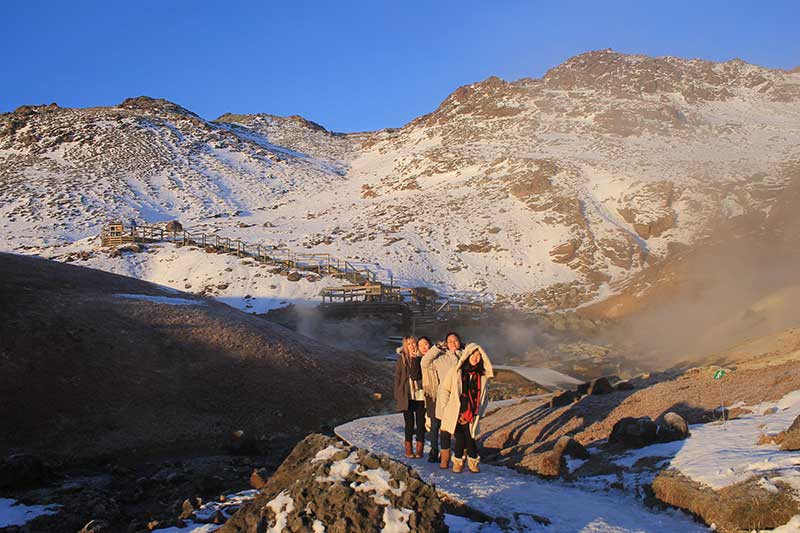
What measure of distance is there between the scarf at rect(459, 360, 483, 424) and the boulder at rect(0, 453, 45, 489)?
268 inches

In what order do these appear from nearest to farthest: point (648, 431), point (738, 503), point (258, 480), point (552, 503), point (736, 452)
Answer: point (738, 503) → point (552, 503) → point (736, 452) → point (648, 431) → point (258, 480)

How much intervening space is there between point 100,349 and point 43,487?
524cm

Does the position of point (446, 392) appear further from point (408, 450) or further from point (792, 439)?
point (792, 439)

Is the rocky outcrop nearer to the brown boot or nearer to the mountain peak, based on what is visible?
the brown boot

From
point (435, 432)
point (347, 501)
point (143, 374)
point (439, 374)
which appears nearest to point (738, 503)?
point (347, 501)

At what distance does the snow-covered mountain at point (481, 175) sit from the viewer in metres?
42.5

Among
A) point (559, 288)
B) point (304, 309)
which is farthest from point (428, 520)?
point (559, 288)

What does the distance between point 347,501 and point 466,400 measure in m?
3.59

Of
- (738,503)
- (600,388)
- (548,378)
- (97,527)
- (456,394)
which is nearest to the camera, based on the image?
(738,503)

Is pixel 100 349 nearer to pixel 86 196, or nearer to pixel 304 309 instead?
pixel 304 309

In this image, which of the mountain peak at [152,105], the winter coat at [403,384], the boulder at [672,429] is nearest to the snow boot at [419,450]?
the winter coat at [403,384]

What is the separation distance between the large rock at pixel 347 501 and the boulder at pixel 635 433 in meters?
5.02

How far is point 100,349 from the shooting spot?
14320 millimetres

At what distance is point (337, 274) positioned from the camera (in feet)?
123
